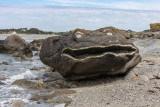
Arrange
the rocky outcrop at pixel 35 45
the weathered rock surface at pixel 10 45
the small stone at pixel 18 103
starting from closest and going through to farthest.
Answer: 1. the small stone at pixel 18 103
2. the weathered rock surface at pixel 10 45
3. the rocky outcrop at pixel 35 45

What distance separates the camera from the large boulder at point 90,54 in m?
9.57

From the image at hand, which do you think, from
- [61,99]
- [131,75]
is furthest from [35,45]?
[61,99]

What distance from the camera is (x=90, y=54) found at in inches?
381

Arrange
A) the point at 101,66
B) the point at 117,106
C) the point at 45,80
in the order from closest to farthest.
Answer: the point at 117,106 < the point at 101,66 < the point at 45,80

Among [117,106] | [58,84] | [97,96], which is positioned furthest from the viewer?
[58,84]

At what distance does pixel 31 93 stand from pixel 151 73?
454 cm

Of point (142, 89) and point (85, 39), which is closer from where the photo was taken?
point (142, 89)

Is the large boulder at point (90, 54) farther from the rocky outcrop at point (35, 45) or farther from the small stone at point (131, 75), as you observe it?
the rocky outcrop at point (35, 45)

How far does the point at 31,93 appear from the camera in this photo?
30.4ft

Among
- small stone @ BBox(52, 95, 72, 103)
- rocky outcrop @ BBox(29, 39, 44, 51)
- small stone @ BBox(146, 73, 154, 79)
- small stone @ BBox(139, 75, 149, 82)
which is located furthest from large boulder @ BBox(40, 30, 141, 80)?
rocky outcrop @ BBox(29, 39, 44, 51)

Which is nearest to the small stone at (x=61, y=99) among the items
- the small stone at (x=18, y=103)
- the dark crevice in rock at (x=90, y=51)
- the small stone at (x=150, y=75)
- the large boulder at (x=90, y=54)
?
the small stone at (x=18, y=103)

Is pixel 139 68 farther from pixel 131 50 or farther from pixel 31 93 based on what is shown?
pixel 31 93

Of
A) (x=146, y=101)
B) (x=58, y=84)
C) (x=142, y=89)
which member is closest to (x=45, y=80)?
(x=58, y=84)

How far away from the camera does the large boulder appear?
31.4ft
